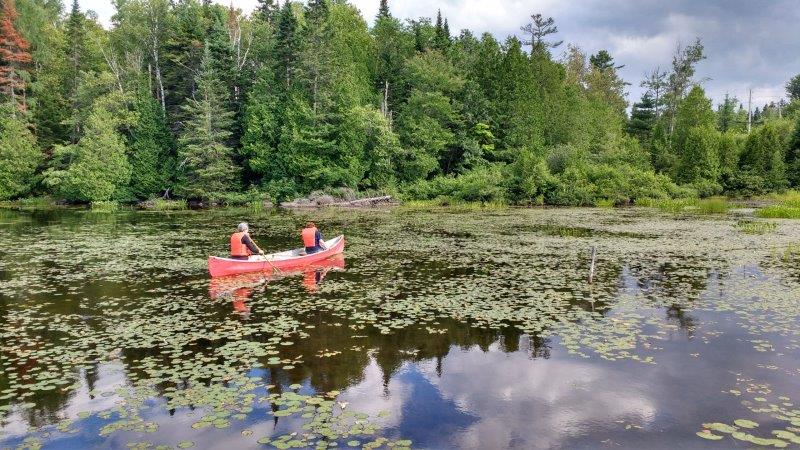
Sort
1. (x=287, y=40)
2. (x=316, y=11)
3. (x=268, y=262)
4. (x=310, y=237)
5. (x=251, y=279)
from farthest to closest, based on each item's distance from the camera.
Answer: (x=316, y=11), (x=287, y=40), (x=310, y=237), (x=268, y=262), (x=251, y=279)

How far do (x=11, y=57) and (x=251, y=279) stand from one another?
54.4 m

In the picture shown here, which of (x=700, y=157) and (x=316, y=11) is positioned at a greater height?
(x=316, y=11)

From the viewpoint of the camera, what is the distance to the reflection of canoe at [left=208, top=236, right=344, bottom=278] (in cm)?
1542

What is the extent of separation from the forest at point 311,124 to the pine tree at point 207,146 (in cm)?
21

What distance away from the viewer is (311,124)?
166ft

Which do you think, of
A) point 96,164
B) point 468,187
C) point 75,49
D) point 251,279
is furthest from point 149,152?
point 251,279

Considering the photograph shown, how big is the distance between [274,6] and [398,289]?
5876cm

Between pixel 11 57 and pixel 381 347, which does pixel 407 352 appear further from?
pixel 11 57

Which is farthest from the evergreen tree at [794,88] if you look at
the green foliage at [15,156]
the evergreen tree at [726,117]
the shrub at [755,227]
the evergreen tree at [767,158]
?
the green foliage at [15,156]

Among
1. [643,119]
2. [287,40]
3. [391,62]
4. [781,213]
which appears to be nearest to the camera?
[781,213]

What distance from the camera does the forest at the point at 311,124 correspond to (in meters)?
48.9

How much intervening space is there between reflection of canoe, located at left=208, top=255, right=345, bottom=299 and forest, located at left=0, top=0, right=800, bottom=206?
29486 millimetres

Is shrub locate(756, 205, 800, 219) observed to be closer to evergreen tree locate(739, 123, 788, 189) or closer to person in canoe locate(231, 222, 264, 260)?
evergreen tree locate(739, 123, 788, 189)

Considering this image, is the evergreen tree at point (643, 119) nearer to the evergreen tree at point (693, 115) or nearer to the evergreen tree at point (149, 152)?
the evergreen tree at point (693, 115)
